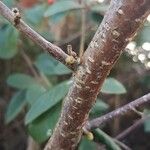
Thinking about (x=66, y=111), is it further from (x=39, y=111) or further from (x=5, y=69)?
(x=5, y=69)

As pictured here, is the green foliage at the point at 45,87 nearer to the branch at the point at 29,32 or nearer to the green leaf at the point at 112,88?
the green leaf at the point at 112,88

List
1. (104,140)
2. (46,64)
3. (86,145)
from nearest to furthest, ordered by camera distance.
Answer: (104,140), (86,145), (46,64)

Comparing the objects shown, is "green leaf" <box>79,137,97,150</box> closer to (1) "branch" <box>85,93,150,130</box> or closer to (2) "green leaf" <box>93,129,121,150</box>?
(2) "green leaf" <box>93,129,121,150</box>

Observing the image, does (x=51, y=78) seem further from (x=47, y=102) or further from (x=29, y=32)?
(x=29, y=32)

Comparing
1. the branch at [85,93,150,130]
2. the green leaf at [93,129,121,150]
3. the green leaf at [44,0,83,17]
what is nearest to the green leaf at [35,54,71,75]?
the green leaf at [44,0,83,17]

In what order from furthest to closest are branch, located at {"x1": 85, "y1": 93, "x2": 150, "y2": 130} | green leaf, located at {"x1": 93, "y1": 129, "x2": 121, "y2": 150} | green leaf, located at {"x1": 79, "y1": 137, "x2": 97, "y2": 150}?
green leaf, located at {"x1": 79, "y1": 137, "x2": 97, "y2": 150} < green leaf, located at {"x1": 93, "y1": 129, "x2": 121, "y2": 150} < branch, located at {"x1": 85, "y1": 93, "x2": 150, "y2": 130}

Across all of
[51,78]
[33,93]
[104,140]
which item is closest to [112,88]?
[104,140]

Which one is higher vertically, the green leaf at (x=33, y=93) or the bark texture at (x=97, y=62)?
the bark texture at (x=97, y=62)

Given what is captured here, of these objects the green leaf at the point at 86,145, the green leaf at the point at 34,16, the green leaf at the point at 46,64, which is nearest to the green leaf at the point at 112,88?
the green leaf at the point at 86,145
